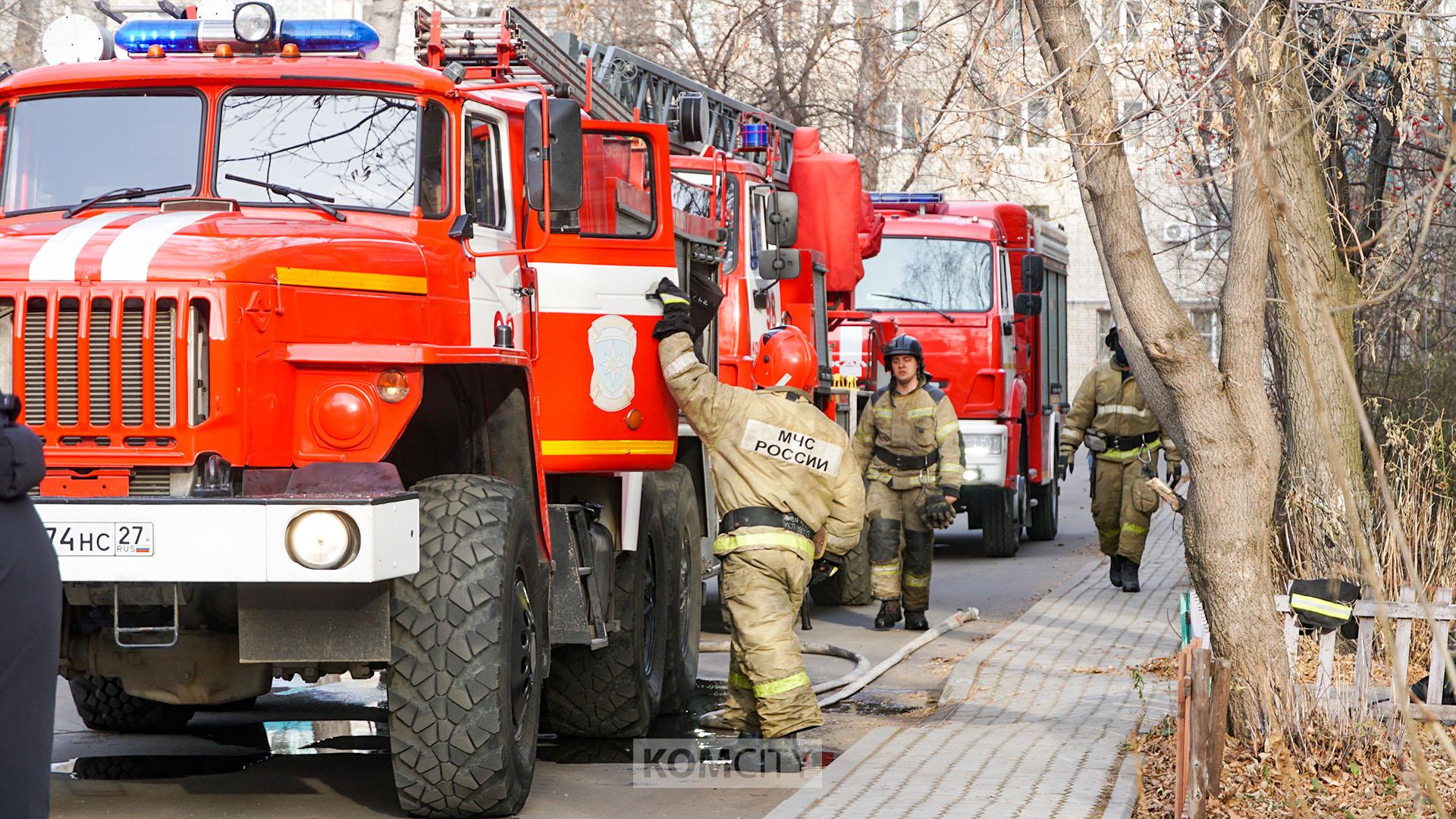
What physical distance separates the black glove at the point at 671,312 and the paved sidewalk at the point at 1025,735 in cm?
175

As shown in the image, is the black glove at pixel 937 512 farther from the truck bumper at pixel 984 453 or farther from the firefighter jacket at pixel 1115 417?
the truck bumper at pixel 984 453

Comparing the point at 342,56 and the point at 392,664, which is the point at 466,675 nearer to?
the point at 392,664

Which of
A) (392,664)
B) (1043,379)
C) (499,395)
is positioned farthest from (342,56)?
(1043,379)

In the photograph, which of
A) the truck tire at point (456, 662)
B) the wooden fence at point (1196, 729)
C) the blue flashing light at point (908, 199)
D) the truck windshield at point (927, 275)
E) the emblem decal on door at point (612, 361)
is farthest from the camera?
the blue flashing light at point (908, 199)

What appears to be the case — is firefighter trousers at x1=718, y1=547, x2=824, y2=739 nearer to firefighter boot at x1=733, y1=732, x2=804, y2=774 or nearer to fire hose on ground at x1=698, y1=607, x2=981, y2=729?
firefighter boot at x1=733, y1=732, x2=804, y2=774

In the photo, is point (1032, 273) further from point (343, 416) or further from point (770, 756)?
point (343, 416)

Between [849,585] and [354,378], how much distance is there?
24.4 ft

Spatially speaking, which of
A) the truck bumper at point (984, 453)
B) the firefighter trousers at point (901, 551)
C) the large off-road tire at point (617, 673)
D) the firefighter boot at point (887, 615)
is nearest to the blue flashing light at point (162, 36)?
the large off-road tire at point (617, 673)

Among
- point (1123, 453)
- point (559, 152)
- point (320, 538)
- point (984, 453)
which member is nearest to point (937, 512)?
point (1123, 453)

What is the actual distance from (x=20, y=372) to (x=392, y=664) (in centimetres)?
141

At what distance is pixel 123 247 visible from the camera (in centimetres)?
550

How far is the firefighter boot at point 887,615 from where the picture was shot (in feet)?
37.2

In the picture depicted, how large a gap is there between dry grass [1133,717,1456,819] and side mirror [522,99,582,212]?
2.86m

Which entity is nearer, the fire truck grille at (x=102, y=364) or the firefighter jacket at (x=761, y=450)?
the fire truck grille at (x=102, y=364)
